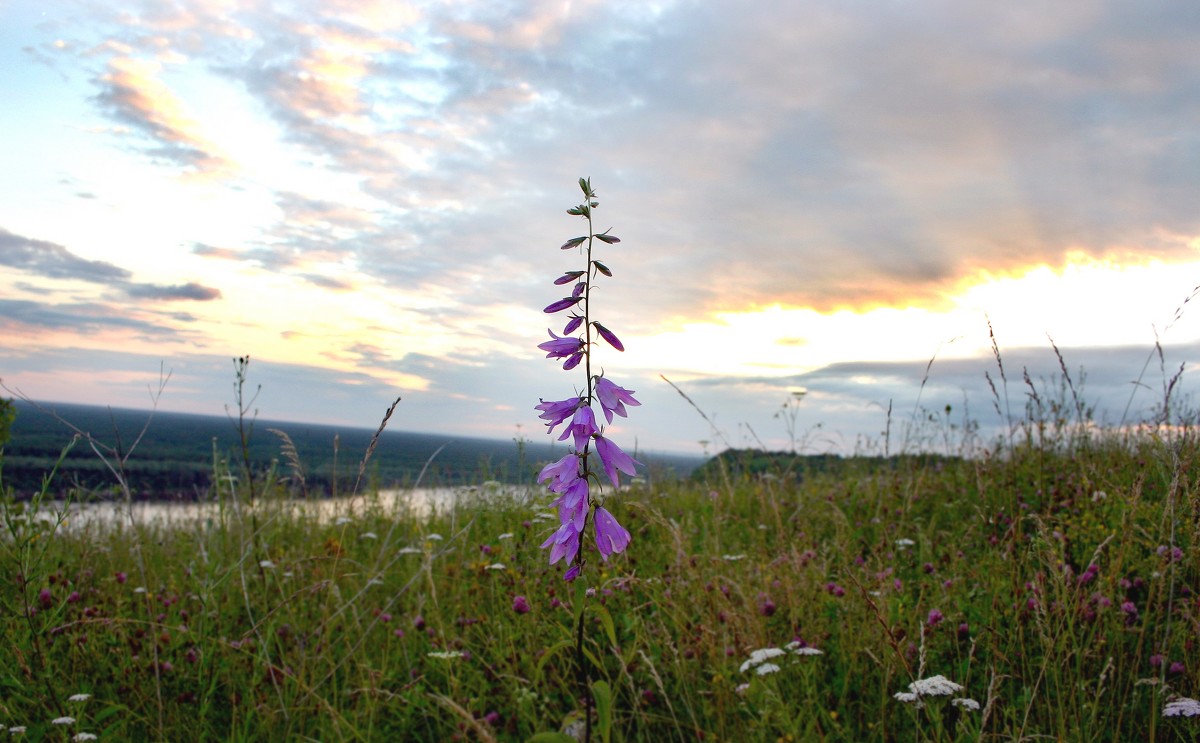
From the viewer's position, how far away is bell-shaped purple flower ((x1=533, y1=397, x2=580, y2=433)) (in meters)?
1.79

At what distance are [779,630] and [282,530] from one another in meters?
4.99

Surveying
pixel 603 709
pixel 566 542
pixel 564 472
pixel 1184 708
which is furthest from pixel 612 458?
pixel 1184 708

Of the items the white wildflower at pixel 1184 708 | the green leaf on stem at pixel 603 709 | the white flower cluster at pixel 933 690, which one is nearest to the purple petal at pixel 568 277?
the green leaf on stem at pixel 603 709

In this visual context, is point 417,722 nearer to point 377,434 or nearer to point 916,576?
point 377,434

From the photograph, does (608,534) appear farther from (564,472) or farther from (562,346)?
(562,346)

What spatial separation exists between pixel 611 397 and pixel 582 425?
129mm

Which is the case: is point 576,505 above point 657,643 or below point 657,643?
above

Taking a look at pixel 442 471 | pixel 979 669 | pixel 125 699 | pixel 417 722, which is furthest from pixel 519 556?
pixel 442 471

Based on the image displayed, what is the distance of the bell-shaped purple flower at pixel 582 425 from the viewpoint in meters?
1.71

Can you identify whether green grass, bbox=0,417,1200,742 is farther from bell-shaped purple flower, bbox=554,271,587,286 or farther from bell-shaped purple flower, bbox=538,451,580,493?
bell-shaped purple flower, bbox=554,271,587,286

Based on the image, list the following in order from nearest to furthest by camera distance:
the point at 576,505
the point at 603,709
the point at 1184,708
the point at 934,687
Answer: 1. the point at 603,709
2. the point at 576,505
3. the point at 1184,708
4. the point at 934,687

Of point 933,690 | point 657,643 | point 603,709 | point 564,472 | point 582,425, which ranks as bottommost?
point 657,643

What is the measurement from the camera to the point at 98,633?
379 cm

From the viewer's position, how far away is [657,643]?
3611 mm
